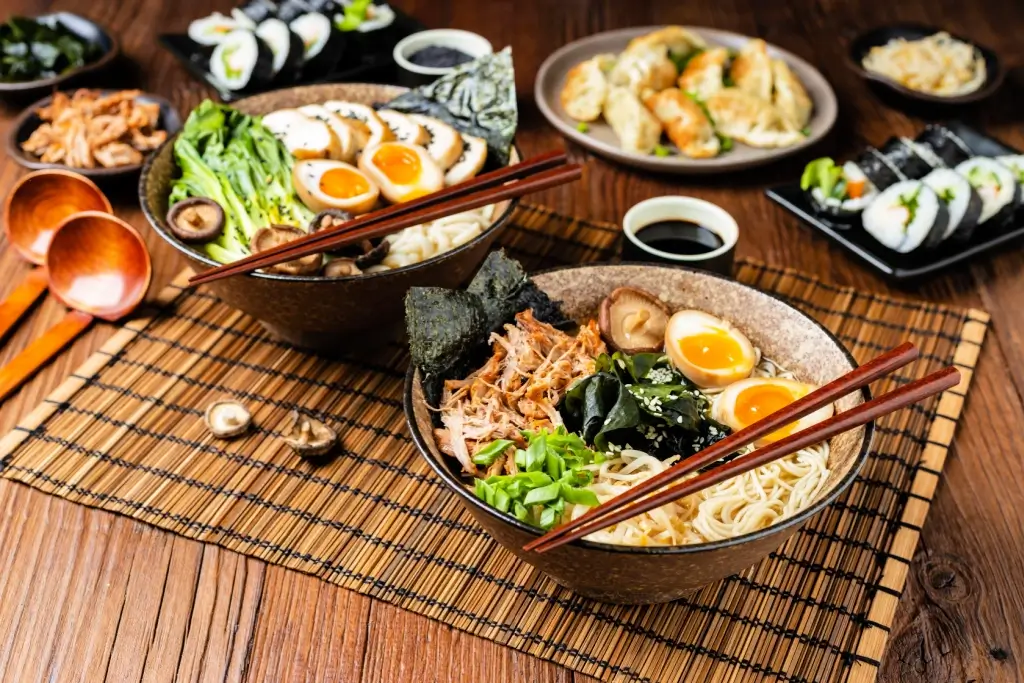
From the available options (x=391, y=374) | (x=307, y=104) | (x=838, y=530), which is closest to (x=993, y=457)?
(x=838, y=530)

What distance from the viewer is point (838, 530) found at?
2.02 m

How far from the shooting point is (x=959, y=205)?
2.76m

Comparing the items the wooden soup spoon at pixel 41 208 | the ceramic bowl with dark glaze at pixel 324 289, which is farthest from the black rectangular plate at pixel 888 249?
the wooden soup spoon at pixel 41 208

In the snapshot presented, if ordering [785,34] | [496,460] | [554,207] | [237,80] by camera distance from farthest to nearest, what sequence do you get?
[785,34]
[237,80]
[554,207]
[496,460]

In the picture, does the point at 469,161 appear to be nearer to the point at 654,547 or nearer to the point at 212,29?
the point at 654,547

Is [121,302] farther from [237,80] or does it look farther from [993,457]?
[993,457]

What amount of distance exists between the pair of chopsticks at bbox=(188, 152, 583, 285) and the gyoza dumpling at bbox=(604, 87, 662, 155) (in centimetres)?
112

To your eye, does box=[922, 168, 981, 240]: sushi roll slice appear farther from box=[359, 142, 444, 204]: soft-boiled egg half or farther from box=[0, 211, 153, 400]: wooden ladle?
box=[0, 211, 153, 400]: wooden ladle

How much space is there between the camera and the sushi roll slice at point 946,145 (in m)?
3.07

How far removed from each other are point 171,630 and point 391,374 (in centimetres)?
83

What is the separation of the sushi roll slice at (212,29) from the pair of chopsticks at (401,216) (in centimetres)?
185

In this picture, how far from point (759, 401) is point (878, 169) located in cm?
Result: 138

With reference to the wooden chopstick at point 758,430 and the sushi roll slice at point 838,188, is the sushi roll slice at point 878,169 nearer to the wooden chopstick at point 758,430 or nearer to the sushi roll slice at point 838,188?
the sushi roll slice at point 838,188

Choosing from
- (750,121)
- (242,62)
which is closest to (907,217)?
(750,121)
